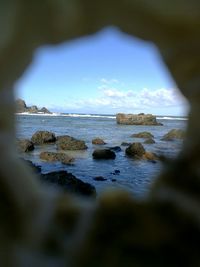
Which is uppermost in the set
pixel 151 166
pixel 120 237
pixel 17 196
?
pixel 17 196

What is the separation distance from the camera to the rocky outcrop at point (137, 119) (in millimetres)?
73312

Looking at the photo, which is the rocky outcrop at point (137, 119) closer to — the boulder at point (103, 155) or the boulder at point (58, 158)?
the boulder at point (103, 155)

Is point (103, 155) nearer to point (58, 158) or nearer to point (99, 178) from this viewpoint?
point (58, 158)

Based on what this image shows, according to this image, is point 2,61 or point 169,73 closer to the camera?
point 2,61

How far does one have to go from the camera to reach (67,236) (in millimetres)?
1807

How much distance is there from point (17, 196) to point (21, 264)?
0.28 m

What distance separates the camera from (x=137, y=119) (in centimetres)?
7325

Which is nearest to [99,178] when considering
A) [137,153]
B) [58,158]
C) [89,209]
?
[58,158]

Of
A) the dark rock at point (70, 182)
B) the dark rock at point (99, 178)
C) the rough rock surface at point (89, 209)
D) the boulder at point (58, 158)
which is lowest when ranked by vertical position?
the dark rock at point (99, 178)

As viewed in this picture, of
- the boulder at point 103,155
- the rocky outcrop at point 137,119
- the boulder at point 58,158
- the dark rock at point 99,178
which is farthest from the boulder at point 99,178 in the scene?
the rocky outcrop at point 137,119

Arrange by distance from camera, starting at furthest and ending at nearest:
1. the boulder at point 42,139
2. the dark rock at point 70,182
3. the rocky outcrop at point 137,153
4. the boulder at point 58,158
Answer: the boulder at point 42,139 → the rocky outcrop at point 137,153 → the boulder at point 58,158 → the dark rock at point 70,182

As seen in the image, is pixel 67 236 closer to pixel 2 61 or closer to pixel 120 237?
pixel 120 237

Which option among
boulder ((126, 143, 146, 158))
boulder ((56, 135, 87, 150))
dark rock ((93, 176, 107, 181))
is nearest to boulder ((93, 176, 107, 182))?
dark rock ((93, 176, 107, 181))

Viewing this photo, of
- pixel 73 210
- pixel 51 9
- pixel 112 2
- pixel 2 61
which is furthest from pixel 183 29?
pixel 73 210
